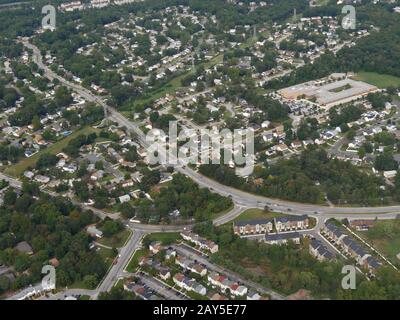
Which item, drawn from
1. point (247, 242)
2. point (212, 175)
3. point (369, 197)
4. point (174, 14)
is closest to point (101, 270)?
point (247, 242)

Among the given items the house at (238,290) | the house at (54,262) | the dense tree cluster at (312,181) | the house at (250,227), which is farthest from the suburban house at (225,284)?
the dense tree cluster at (312,181)

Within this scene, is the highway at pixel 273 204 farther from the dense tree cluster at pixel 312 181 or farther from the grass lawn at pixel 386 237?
the grass lawn at pixel 386 237

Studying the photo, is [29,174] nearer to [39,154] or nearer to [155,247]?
[39,154]

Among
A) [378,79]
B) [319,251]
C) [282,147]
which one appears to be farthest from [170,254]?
[378,79]

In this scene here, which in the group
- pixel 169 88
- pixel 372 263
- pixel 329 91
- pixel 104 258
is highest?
pixel 329 91
